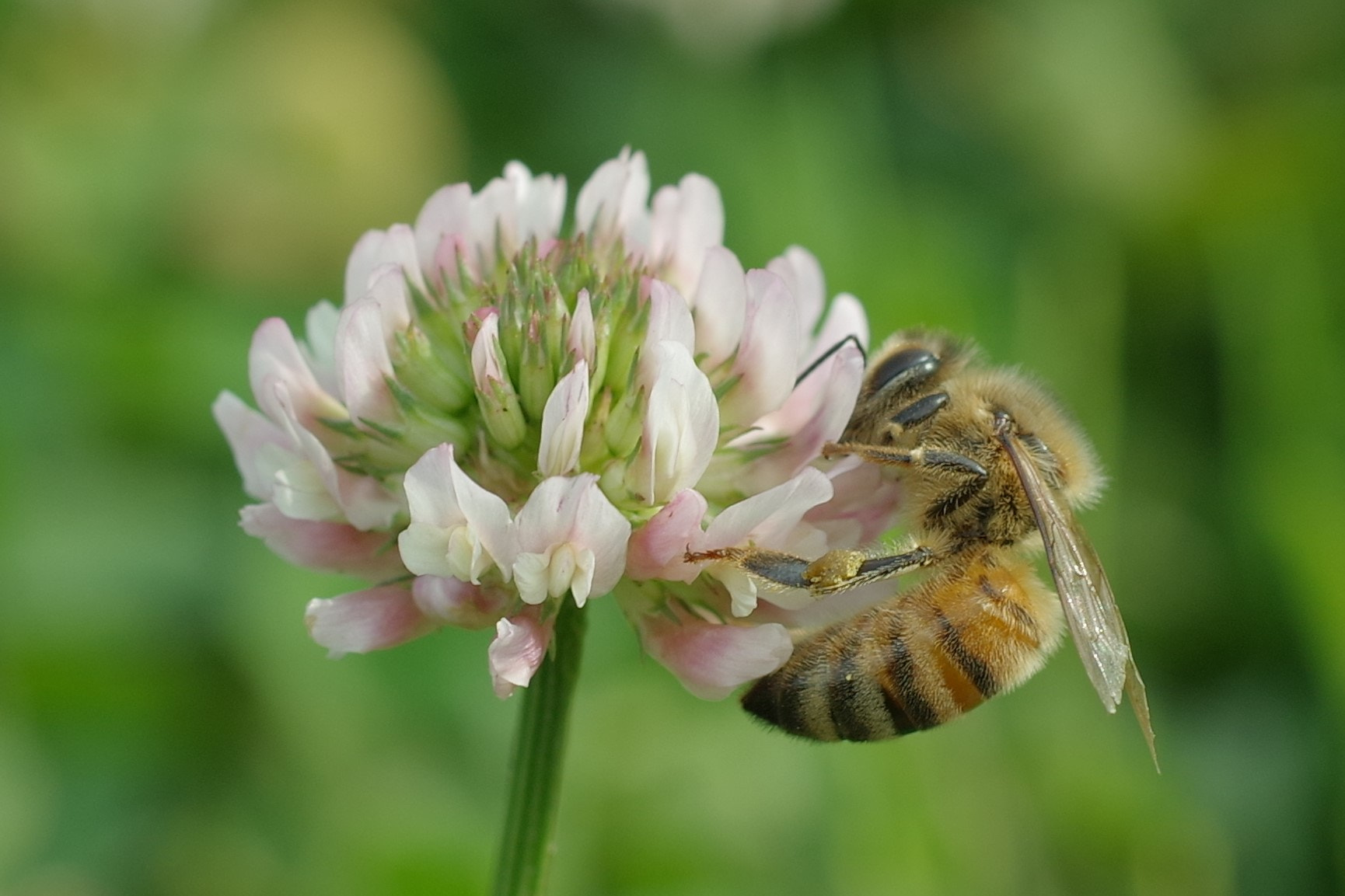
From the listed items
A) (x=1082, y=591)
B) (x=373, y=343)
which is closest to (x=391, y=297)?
(x=373, y=343)

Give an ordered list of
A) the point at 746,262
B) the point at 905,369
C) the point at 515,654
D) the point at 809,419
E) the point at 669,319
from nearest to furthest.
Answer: the point at 515,654
the point at 669,319
the point at 809,419
the point at 905,369
the point at 746,262

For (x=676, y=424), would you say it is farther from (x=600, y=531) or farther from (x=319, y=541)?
(x=319, y=541)

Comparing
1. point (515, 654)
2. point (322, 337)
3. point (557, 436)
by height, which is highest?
point (322, 337)

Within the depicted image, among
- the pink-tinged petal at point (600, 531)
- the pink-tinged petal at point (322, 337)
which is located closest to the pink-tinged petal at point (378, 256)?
the pink-tinged petal at point (322, 337)

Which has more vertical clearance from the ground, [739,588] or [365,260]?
[365,260]

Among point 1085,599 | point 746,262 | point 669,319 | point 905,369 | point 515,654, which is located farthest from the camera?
point 746,262

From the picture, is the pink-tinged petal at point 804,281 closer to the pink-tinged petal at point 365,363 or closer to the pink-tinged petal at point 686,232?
the pink-tinged petal at point 686,232

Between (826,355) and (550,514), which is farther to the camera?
(826,355)

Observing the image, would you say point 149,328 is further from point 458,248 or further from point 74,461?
point 458,248
